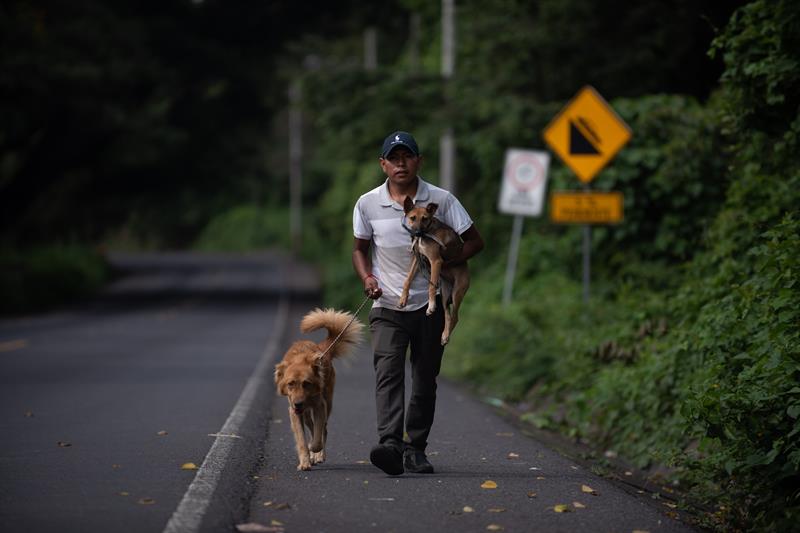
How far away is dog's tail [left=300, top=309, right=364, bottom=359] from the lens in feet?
25.8

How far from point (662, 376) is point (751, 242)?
6.83 feet

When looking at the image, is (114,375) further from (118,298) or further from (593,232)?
(118,298)

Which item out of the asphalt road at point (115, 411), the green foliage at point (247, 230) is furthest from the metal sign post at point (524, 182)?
the green foliage at point (247, 230)

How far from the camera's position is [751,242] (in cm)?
1098

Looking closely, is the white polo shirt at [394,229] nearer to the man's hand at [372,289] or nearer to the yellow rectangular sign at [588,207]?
the man's hand at [372,289]

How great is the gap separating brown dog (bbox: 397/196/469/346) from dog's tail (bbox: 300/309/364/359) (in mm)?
662

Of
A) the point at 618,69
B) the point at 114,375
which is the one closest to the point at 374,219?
the point at 114,375

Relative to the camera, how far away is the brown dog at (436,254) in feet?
24.0

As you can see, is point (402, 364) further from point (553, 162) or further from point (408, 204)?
point (553, 162)

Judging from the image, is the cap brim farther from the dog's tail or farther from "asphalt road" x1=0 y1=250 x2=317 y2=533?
"asphalt road" x1=0 y1=250 x2=317 y2=533

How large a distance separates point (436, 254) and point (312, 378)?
3.76 feet

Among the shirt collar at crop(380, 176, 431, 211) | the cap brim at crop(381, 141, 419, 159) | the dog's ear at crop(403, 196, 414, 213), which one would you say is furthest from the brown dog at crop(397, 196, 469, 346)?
the cap brim at crop(381, 141, 419, 159)

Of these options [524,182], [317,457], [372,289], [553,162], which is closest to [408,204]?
[372,289]

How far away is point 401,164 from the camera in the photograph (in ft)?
24.5
